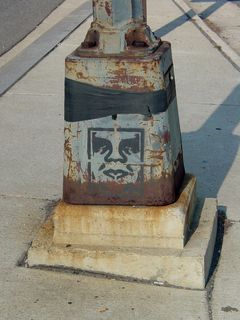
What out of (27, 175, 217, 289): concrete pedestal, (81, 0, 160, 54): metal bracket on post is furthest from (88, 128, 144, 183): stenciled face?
(81, 0, 160, 54): metal bracket on post

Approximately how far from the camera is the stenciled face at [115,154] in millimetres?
3629

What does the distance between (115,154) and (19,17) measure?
833cm

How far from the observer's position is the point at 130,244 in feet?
12.2

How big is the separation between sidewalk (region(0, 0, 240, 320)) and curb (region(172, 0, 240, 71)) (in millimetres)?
120

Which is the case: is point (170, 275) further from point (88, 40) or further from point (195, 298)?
point (88, 40)

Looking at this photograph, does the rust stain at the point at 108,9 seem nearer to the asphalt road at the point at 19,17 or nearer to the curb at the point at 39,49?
the curb at the point at 39,49

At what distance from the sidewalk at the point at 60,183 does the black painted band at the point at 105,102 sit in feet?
2.65

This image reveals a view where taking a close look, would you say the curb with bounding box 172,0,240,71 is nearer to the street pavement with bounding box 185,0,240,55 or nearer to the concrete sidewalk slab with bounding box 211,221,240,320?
the street pavement with bounding box 185,0,240,55

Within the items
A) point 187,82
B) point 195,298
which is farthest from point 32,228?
point 187,82

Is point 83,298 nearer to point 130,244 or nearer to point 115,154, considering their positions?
point 130,244

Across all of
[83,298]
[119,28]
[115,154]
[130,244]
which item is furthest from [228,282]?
[119,28]

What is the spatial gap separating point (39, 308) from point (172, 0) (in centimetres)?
1098

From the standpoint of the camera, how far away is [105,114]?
11.9 feet

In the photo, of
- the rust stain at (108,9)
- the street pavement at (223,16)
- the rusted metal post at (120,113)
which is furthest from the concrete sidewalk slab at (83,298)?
the street pavement at (223,16)
